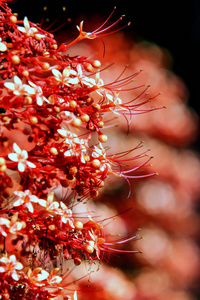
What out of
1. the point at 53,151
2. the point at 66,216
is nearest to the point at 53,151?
the point at 53,151

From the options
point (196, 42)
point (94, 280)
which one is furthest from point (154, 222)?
point (196, 42)

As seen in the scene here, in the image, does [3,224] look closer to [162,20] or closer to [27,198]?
[27,198]

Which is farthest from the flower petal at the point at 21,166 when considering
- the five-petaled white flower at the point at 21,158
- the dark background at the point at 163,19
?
the dark background at the point at 163,19

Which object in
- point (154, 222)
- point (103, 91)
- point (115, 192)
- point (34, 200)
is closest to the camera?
point (34, 200)

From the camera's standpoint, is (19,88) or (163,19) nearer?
(19,88)

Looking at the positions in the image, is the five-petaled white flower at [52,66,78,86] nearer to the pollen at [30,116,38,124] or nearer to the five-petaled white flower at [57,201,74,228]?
the pollen at [30,116,38,124]

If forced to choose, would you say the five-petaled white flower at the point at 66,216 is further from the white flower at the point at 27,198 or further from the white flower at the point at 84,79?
the white flower at the point at 84,79

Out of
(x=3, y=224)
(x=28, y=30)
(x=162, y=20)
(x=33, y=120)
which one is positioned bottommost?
(x=162, y=20)

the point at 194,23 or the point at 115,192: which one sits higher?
the point at 194,23

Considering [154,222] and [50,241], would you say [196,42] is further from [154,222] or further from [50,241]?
[50,241]

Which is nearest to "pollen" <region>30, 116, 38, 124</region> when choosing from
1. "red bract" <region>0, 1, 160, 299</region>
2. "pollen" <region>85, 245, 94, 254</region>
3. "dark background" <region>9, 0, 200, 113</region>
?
"red bract" <region>0, 1, 160, 299</region>

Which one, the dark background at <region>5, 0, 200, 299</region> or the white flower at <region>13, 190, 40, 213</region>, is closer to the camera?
the white flower at <region>13, 190, 40, 213</region>
